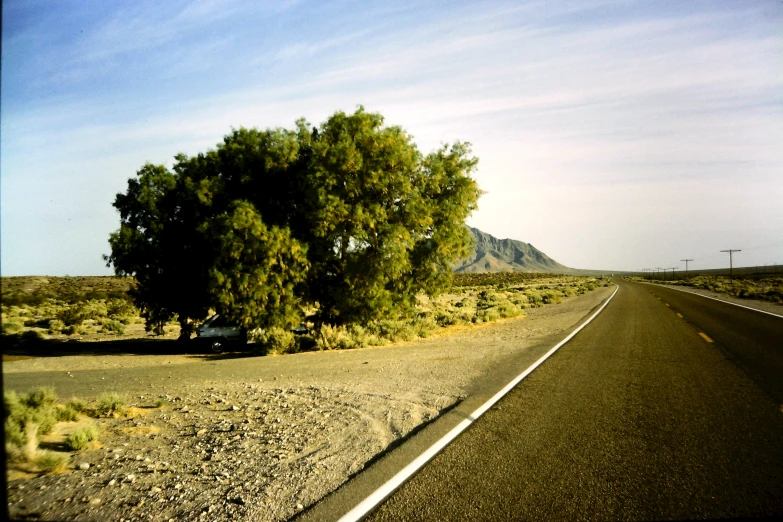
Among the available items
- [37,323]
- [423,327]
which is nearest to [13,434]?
[423,327]

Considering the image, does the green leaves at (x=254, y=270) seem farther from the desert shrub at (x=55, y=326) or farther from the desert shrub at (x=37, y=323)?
the desert shrub at (x=37, y=323)

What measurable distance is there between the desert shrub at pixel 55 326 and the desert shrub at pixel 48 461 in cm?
2748

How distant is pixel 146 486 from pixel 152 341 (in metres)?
21.9

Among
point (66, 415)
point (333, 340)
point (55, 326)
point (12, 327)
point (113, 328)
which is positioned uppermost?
point (66, 415)

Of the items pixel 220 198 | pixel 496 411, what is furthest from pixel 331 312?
pixel 496 411

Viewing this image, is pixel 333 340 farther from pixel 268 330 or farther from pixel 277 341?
pixel 268 330

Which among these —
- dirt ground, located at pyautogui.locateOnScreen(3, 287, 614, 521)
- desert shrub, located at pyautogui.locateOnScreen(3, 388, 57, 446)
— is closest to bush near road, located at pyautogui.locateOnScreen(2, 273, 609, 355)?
dirt ground, located at pyautogui.locateOnScreen(3, 287, 614, 521)

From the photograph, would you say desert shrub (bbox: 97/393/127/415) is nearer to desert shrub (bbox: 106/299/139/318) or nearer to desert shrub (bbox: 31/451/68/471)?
desert shrub (bbox: 31/451/68/471)

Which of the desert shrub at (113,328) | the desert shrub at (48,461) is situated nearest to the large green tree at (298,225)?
the desert shrub at (113,328)

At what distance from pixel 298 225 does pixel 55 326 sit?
1975 cm

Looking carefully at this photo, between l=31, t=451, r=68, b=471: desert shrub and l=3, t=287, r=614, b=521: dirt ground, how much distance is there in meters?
0.16

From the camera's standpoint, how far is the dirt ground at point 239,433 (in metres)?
4.80

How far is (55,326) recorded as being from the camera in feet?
97.1

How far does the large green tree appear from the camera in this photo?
17219mm
